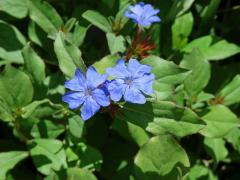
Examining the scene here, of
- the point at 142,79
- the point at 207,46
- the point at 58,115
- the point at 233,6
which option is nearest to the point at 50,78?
the point at 58,115

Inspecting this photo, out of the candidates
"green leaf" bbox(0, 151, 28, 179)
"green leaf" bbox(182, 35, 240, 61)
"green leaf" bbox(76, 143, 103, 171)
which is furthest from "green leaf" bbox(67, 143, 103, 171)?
"green leaf" bbox(182, 35, 240, 61)

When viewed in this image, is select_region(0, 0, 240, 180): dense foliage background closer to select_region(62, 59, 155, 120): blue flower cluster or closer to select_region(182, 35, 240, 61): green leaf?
select_region(182, 35, 240, 61): green leaf

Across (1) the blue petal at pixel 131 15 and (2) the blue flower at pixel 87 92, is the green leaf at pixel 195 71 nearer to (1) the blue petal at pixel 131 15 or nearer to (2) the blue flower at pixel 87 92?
(1) the blue petal at pixel 131 15

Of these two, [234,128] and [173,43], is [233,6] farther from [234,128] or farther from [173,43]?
[234,128]

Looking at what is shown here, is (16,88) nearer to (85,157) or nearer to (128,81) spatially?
(85,157)

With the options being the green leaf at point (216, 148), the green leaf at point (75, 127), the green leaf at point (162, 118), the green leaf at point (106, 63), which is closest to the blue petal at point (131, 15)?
the green leaf at point (106, 63)

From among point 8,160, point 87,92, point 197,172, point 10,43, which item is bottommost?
point 197,172

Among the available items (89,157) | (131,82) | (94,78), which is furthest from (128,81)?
(89,157)
